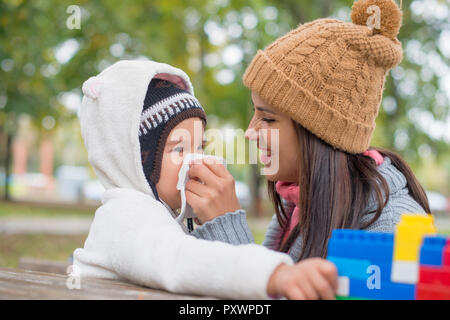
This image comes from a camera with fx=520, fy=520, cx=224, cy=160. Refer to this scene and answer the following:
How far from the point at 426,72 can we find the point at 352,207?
11.2m

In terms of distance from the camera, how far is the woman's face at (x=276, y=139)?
2193mm

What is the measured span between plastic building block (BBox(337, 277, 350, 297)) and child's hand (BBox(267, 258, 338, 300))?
0.04 feet

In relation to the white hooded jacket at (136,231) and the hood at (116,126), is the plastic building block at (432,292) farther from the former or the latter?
the hood at (116,126)

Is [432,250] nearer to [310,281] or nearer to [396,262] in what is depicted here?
[396,262]

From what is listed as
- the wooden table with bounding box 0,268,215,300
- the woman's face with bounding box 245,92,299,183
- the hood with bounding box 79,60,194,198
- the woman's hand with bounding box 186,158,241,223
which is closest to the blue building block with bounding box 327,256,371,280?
the wooden table with bounding box 0,268,215,300

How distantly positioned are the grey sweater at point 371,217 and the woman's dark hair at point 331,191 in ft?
0.10

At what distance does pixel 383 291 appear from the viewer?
3.88ft

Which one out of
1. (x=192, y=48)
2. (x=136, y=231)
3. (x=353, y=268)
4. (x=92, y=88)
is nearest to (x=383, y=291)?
(x=353, y=268)

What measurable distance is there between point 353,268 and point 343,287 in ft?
0.16

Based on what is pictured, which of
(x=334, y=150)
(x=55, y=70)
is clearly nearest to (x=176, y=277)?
(x=334, y=150)

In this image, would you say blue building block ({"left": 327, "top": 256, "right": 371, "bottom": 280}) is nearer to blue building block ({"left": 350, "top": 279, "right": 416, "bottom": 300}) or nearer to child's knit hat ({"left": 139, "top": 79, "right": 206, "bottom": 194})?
blue building block ({"left": 350, "top": 279, "right": 416, "bottom": 300})

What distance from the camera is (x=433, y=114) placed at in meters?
12.0
